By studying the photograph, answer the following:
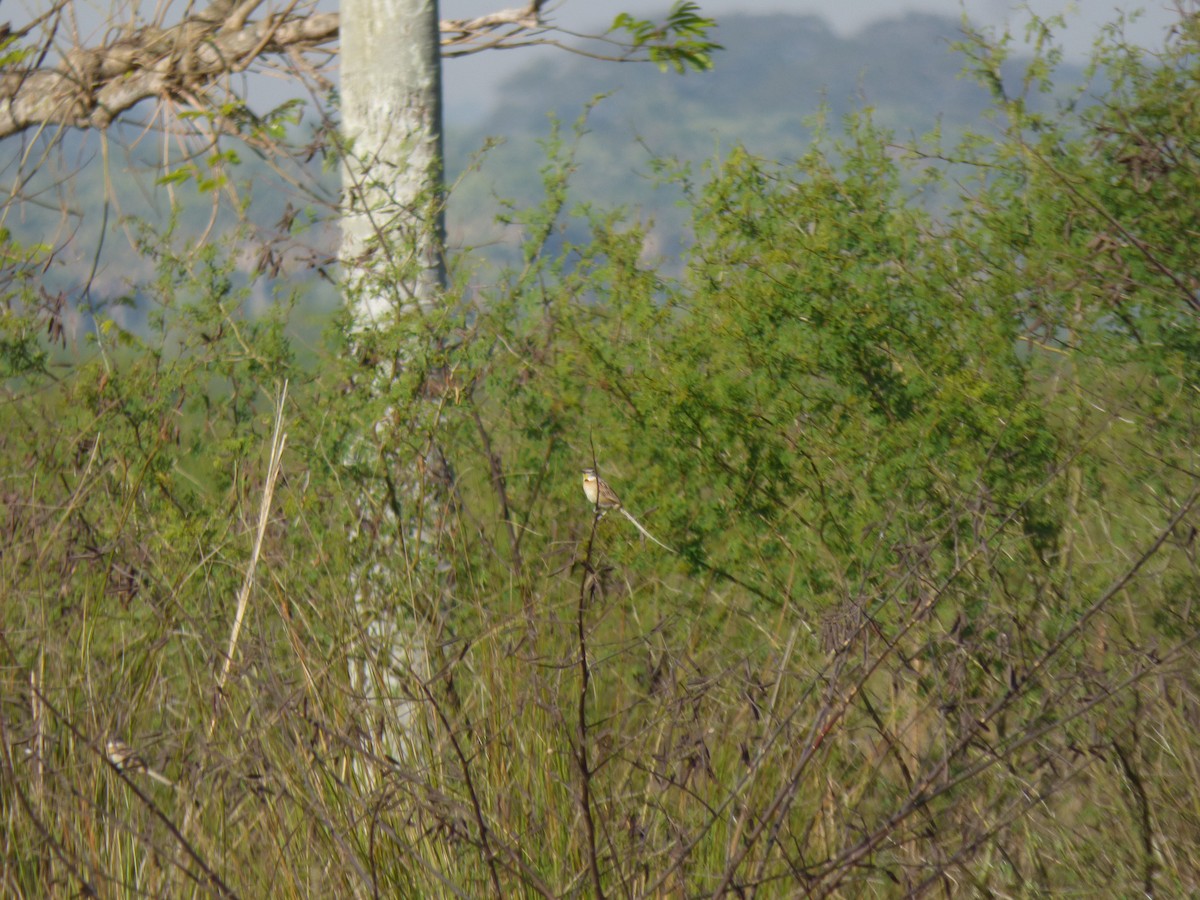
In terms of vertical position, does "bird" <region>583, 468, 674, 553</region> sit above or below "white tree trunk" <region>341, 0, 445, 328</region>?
below

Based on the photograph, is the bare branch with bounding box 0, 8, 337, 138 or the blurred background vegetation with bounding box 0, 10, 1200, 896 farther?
the bare branch with bounding box 0, 8, 337, 138

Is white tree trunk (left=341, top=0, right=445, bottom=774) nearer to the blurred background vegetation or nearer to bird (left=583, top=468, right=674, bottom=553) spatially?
the blurred background vegetation

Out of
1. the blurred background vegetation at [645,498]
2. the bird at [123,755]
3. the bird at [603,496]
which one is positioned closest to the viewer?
the bird at [123,755]

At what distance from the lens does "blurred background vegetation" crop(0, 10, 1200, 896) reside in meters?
2.37

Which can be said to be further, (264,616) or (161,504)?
(161,504)

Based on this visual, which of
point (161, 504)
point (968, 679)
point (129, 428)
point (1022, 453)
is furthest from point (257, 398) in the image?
point (968, 679)

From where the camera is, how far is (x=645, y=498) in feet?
12.9

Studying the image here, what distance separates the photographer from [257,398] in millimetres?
5152

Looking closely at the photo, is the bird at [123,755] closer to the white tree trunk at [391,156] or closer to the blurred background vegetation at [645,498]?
the blurred background vegetation at [645,498]

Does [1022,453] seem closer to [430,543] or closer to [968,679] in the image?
[968,679]

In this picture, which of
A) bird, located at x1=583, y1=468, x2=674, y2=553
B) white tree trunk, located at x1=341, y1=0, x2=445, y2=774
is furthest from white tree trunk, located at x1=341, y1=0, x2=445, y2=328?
bird, located at x1=583, y1=468, x2=674, y2=553

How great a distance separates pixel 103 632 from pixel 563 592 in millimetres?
1208

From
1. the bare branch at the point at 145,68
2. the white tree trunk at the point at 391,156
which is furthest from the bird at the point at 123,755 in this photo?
the bare branch at the point at 145,68

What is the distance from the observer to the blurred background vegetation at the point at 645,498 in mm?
2373
